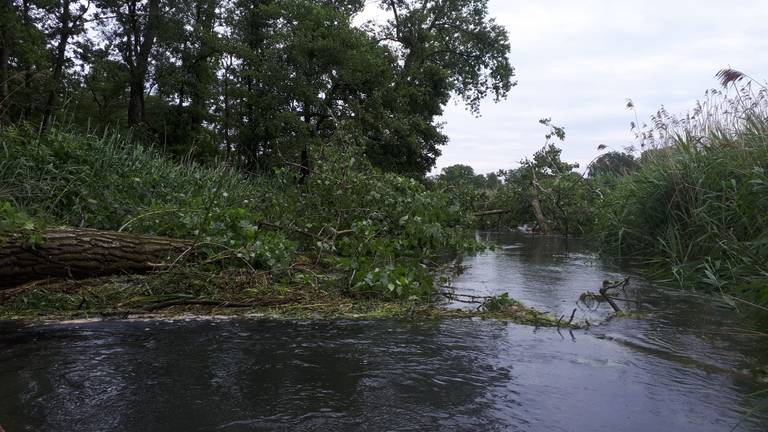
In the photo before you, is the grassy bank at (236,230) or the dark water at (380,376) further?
the grassy bank at (236,230)

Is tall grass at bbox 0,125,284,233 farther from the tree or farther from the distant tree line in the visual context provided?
the tree

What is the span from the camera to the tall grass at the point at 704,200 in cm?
451

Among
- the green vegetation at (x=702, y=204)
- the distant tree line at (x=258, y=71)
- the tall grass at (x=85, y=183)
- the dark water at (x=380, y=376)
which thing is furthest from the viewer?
the distant tree line at (x=258, y=71)

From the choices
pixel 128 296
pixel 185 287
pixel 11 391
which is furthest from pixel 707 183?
pixel 11 391

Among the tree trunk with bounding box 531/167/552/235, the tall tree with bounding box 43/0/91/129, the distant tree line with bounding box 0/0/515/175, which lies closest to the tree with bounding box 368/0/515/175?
the distant tree line with bounding box 0/0/515/175

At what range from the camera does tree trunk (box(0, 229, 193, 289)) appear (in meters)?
4.49

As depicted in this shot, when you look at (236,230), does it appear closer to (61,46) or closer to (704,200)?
(704,200)

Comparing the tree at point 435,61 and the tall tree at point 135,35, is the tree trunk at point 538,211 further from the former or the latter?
the tall tree at point 135,35

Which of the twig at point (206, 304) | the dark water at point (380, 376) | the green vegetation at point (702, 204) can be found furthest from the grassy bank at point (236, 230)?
the green vegetation at point (702, 204)

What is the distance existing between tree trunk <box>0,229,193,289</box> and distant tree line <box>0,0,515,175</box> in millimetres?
10025

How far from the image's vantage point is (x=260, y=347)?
11.2 ft

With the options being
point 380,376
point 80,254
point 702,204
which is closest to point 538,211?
point 702,204

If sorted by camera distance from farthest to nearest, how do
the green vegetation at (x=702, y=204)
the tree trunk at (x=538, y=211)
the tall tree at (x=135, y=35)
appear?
the tall tree at (x=135, y=35)
the tree trunk at (x=538, y=211)
the green vegetation at (x=702, y=204)

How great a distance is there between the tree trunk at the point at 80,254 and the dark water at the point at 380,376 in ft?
2.56
